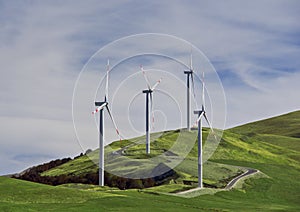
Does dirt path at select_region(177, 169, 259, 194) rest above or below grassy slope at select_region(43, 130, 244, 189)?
below

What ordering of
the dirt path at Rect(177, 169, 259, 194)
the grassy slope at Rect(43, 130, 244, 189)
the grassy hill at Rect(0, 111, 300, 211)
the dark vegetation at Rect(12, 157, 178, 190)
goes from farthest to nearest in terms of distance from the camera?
the grassy slope at Rect(43, 130, 244, 189)
the dark vegetation at Rect(12, 157, 178, 190)
the dirt path at Rect(177, 169, 259, 194)
the grassy hill at Rect(0, 111, 300, 211)

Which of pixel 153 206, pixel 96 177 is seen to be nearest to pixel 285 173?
pixel 96 177

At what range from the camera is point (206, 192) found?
106938 millimetres

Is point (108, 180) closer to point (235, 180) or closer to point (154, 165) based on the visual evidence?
point (154, 165)

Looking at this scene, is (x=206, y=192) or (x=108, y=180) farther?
(x=108, y=180)

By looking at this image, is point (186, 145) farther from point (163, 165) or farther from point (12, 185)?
point (12, 185)

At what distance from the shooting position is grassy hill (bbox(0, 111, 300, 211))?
238 feet

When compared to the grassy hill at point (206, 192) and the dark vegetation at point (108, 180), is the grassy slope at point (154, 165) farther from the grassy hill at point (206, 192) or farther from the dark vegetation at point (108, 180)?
the dark vegetation at point (108, 180)

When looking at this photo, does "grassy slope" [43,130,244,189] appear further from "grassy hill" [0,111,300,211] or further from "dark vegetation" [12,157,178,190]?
"dark vegetation" [12,157,178,190]

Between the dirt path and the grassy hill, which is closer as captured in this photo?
the grassy hill

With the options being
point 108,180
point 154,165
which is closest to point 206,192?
point 108,180

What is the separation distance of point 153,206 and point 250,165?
86.6 m

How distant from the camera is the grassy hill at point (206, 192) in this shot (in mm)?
72500

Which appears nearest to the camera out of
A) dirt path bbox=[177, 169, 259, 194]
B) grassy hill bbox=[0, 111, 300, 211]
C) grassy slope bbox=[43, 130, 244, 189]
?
grassy hill bbox=[0, 111, 300, 211]
